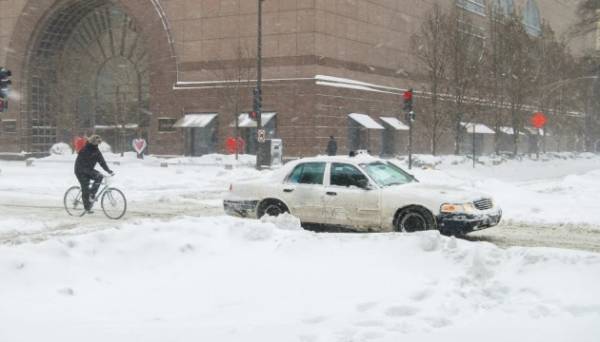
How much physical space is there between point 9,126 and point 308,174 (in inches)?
1648

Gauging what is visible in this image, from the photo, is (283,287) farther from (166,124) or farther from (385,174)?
(166,124)

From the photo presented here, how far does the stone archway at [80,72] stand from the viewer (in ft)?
152

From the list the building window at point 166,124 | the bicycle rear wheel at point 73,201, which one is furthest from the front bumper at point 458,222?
the building window at point 166,124

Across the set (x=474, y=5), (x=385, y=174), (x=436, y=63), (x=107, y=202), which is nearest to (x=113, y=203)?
(x=107, y=202)

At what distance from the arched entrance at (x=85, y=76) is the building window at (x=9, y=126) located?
2.77ft

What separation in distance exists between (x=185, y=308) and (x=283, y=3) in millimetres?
34155

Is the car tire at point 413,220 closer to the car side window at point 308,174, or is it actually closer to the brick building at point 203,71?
the car side window at point 308,174

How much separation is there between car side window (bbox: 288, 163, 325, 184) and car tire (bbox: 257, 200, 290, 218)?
1.50 feet

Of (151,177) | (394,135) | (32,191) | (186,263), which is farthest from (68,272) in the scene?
(394,135)

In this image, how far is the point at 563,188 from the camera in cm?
2073

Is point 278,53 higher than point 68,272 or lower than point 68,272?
higher

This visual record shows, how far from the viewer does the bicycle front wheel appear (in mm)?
14766

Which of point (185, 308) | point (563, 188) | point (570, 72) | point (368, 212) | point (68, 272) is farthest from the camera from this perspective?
point (570, 72)

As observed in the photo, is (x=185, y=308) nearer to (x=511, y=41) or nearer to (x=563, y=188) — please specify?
(x=563, y=188)
